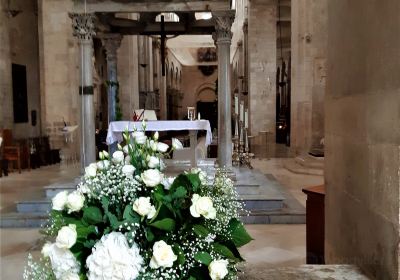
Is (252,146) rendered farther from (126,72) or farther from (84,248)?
(84,248)

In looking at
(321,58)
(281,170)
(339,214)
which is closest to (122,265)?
(339,214)

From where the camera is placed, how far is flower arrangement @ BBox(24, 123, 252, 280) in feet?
4.45

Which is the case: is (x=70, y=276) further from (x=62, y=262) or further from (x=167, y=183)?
(x=167, y=183)

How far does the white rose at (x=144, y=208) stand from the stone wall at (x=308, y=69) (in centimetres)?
1068

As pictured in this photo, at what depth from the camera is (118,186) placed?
5.06ft

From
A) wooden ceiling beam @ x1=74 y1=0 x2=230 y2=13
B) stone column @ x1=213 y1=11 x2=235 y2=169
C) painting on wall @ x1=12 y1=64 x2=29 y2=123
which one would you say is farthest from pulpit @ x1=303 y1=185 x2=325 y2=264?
painting on wall @ x1=12 y1=64 x2=29 y2=123

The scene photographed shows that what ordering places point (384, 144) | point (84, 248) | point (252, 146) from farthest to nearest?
point (252, 146) → point (384, 144) → point (84, 248)

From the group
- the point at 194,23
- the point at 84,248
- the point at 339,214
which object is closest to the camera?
the point at 84,248

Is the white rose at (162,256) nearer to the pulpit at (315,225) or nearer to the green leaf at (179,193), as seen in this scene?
the green leaf at (179,193)

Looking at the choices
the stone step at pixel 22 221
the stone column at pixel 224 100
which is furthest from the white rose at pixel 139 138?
the stone column at pixel 224 100

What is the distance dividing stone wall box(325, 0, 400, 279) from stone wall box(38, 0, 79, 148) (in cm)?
1192

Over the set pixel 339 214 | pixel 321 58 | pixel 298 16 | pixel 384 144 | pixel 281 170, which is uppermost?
pixel 298 16

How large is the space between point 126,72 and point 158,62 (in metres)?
9.56

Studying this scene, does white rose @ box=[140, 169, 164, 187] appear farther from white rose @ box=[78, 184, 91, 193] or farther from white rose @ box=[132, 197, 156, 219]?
white rose @ box=[78, 184, 91, 193]
